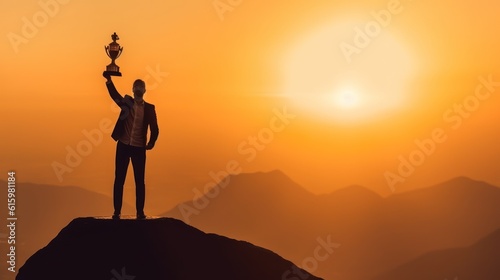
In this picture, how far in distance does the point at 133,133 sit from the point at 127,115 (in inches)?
15.7

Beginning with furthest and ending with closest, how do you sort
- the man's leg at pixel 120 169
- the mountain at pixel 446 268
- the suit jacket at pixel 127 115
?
the mountain at pixel 446 268, the man's leg at pixel 120 169, the suit jacket at pixel 127 115

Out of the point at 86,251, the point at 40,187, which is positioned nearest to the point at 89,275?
the point at 86,251

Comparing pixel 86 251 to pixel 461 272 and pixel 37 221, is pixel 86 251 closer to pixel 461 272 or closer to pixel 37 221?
pixel 37 221

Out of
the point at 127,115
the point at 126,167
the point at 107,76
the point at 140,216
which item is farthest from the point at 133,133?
the point at 140,216

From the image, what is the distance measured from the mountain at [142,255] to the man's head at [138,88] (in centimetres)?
265

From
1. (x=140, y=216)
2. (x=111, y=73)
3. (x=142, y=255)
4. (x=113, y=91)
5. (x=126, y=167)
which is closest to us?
(x=142, y=255)

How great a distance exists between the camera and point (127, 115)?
15102mm

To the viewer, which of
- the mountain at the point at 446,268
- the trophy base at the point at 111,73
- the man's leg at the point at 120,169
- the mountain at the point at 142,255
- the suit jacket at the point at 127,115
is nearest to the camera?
the mountain at the point at 142,255

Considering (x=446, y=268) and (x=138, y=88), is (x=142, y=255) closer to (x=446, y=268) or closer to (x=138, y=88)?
(x=138, y=88)

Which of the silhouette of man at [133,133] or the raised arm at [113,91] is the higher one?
the raised arm at [113,91]

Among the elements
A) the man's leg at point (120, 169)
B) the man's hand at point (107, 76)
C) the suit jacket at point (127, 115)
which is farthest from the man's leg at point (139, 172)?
the man's hand at point (107, 76)

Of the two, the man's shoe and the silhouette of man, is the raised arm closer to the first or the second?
the silhouette of man

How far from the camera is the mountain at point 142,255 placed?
46.0 feet

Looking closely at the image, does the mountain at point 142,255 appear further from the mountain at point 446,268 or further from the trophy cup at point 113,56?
the mountain at point 446,268
